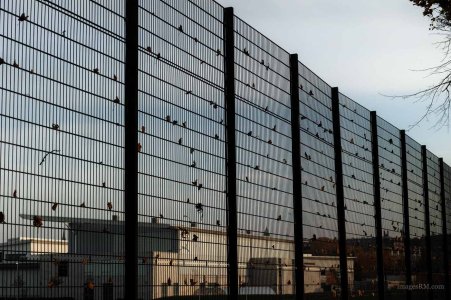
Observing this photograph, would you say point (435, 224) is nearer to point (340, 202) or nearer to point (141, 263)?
point (340, 202)

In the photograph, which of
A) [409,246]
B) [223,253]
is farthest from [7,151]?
[409,246]

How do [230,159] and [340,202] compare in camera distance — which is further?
[340,202]

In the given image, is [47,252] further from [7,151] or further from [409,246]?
[409,246]

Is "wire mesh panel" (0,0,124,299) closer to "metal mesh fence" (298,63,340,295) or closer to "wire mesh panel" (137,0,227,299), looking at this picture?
"wire mesh panel" (137,0,227,299)

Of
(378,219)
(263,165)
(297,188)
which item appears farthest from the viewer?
(378,219)

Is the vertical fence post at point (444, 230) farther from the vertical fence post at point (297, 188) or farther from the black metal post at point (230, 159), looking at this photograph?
the black metal post at point (230, 159)

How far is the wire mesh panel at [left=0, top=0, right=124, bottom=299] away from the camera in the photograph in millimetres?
6285

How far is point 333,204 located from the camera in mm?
14039

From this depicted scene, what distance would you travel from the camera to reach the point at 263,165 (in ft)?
35.5

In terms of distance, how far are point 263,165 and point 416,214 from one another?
10.1 metres

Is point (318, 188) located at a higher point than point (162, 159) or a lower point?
higher

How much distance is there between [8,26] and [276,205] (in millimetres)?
5572

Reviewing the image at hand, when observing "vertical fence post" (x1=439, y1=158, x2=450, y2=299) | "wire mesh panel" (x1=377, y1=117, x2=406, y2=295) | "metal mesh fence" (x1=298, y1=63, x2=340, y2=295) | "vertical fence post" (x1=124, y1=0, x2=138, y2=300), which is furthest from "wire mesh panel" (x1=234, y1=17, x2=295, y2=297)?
"vertical fence post" (x1=439, y1=158, x2=450, y2=299)

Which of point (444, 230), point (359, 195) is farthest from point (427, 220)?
point (359, 195)
